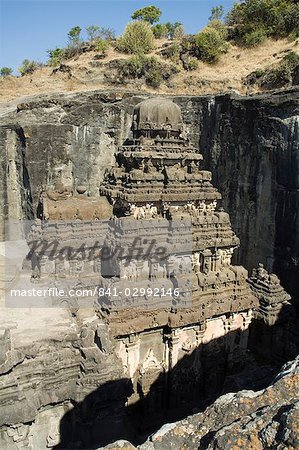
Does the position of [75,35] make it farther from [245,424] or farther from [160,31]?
[245,424]

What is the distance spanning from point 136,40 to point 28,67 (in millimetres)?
8906

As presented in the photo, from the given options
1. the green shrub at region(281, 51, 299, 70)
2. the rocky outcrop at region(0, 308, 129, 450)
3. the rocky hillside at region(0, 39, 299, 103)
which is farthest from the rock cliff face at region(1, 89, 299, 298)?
the rocky outcrop at region(0, 308, 129, 450)

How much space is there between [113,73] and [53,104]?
861cm

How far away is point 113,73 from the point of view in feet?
90.1

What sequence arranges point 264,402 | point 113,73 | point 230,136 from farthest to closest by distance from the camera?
point 113,73 → point 230,136 → point 264,402

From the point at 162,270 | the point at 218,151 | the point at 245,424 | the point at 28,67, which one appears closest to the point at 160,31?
the point at 28,67

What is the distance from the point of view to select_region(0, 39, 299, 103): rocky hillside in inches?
1015

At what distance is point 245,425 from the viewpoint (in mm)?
2779

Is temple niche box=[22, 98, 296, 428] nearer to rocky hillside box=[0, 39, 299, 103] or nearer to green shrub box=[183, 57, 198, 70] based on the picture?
rocky hillside box=[0, 39, 299, 103]

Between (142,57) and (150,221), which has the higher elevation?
(142,57)

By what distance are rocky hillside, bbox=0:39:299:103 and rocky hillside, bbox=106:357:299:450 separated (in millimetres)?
23431

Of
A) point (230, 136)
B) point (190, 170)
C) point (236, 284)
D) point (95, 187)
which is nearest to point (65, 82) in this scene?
point (95, 187)

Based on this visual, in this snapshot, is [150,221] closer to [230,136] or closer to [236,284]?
[236,284]

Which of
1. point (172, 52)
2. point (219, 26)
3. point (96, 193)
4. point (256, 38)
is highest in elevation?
point (219, 26)
